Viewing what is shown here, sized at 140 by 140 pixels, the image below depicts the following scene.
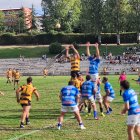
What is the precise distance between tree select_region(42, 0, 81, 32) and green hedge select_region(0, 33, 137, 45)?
32.9 ft

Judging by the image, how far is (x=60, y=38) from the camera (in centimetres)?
9612

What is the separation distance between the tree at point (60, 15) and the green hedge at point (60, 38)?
10.0 m

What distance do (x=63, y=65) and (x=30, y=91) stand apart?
5270 cm

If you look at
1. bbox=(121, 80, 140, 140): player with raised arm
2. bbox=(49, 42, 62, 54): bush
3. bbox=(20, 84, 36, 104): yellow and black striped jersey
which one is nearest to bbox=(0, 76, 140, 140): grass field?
bbox=(20, 84, 36, 104): yellow and black striped jersey

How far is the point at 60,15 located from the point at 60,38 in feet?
48.2

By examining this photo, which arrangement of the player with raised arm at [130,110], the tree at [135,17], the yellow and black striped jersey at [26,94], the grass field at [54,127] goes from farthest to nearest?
the tree at [135,17], the yellow and black striped jersey at [26,94], the grass field at [54,127], the player with raised arm at [130,110]

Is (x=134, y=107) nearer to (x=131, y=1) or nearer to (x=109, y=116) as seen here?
(x=109, y=116)

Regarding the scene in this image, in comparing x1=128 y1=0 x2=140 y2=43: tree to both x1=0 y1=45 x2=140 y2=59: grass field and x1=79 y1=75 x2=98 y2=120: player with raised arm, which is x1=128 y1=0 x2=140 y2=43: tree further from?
x1=79 y1=75 x2=98 y2=120: player with raised arm

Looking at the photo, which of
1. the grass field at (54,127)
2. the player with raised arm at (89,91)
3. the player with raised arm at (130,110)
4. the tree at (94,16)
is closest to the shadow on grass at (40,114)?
the grass field at (54,127)

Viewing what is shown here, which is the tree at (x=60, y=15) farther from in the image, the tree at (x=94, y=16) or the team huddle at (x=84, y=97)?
the team huddle at (x=84, y=97)

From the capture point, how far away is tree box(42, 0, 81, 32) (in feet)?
354

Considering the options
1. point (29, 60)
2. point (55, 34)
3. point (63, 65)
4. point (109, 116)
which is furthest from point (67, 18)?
point (109, 116)

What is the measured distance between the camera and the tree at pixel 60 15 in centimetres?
10800

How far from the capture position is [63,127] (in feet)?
52.3
